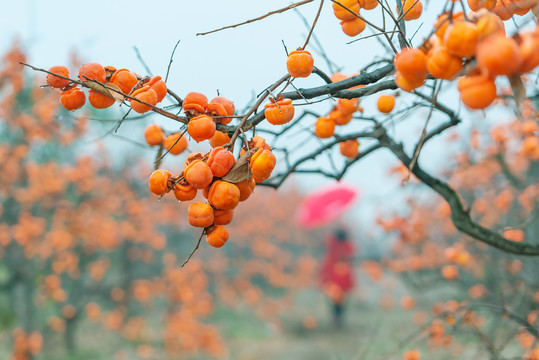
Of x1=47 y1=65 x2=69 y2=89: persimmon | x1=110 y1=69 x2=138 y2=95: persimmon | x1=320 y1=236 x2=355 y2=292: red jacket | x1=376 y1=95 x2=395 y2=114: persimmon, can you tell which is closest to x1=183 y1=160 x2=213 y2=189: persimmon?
x1=110 y1=69 x2=138 y2=95: persimmon

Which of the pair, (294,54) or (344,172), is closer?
(294,54)

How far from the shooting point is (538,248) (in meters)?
1.30

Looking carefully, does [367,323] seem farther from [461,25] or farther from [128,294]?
[461,25]

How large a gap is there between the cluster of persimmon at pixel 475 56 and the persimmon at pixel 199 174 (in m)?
0.40

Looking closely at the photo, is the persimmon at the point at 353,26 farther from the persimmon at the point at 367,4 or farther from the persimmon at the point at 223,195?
the persimmon at the point at 223,195

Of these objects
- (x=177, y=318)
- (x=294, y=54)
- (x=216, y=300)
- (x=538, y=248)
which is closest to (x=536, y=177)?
(x=538, y=248)

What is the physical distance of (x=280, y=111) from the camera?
91 centimetres

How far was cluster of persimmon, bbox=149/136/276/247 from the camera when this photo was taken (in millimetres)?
877

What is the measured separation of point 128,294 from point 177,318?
885mm

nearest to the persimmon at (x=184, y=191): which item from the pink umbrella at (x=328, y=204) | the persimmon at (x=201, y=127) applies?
the persimmon at (x=201, y=127)

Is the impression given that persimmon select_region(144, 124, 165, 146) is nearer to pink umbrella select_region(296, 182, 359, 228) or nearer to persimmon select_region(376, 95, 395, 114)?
persimmon select_region(376, 95, 395, 114)

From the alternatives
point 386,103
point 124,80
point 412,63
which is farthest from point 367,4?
point 124,80

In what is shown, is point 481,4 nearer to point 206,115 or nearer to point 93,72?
point 206,115

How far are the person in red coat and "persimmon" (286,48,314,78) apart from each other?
744 cm
